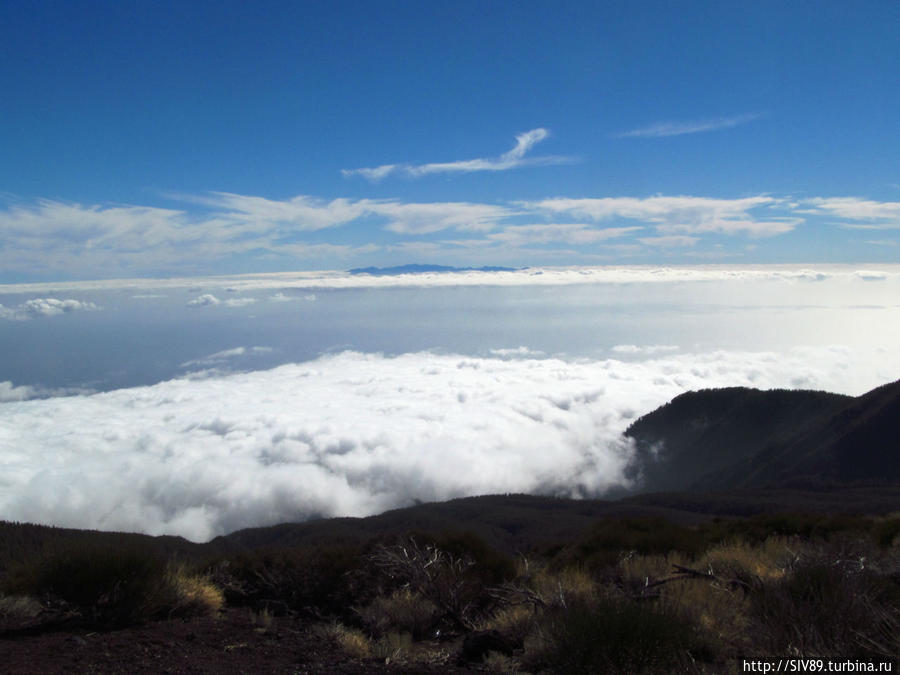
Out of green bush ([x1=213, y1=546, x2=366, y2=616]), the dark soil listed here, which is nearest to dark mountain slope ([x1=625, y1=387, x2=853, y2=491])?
green bush ([x1=213, y1=546, x2=366, y2=616])

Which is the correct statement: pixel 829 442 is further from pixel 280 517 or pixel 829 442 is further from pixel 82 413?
pixel 82 413

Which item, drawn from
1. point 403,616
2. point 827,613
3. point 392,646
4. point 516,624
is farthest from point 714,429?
point 827,613

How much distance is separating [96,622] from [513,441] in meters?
169

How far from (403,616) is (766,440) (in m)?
122

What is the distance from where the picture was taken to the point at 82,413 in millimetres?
162250

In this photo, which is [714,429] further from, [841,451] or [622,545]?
[622,545]

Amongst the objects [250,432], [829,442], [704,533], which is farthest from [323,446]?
[704,533]

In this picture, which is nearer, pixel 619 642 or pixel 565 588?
pixel 619 642

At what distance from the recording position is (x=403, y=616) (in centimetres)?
806

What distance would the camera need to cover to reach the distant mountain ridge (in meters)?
80.8

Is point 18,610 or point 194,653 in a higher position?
point 194,653

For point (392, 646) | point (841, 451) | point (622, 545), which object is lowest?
point (841, 451)

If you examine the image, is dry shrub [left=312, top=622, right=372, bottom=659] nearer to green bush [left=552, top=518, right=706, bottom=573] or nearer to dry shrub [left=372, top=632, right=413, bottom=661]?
dry shrub [left=372, top=632, right=413, bottom=661]

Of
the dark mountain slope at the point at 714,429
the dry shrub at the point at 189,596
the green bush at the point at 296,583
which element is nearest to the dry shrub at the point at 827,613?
the green bush at the point at 296,583
